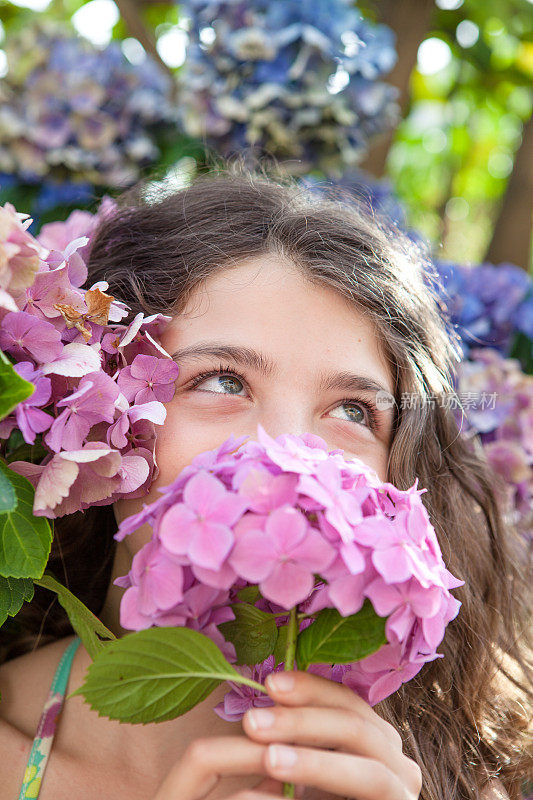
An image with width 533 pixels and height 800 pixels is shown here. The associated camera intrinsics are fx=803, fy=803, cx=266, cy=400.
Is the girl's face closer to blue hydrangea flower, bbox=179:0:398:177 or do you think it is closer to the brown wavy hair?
the brown wavy hair

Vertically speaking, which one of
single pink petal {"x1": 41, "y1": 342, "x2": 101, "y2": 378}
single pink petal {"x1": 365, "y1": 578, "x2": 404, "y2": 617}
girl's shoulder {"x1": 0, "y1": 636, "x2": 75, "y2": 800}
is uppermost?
single pink petal {"x1": 365, "y1": 578, "x2": 404, "y2": 617}

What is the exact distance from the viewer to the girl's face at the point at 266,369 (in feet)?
3.89

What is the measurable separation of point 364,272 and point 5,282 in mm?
716

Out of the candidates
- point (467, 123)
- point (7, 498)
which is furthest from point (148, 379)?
point (467, 123)

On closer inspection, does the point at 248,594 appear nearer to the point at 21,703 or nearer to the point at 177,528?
the point at 177,528

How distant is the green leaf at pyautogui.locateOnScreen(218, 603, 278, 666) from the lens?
0.87 metres

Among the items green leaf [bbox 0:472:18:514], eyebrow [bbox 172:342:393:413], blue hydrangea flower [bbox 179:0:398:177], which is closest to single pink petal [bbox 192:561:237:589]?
green leaf [bbox 0:472:18:514]

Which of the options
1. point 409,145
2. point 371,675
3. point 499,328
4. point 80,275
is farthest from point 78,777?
point 409,145

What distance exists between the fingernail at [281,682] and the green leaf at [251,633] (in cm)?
9

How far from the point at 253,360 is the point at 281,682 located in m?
0.55

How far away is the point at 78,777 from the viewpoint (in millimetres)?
1324

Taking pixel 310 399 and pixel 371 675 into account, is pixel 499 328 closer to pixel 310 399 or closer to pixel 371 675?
pixel 310 399

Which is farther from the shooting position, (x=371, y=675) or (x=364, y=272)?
(x=364, y=272)

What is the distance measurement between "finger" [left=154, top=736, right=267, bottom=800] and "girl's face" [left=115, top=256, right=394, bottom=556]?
1.36ft
